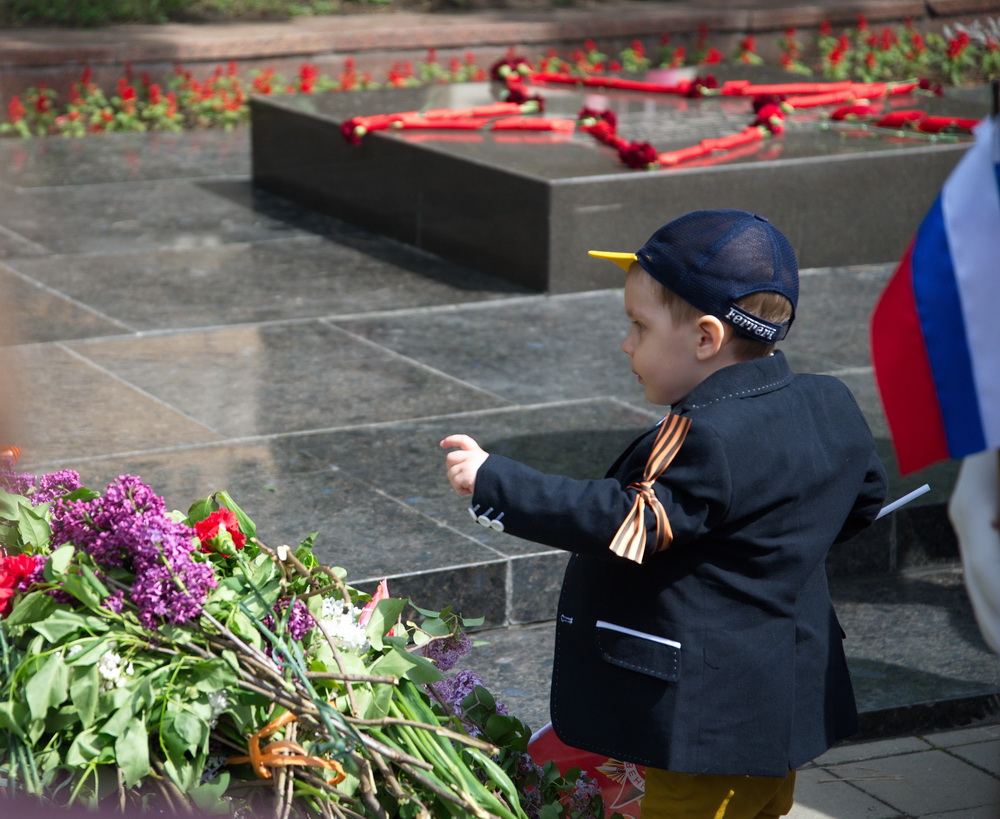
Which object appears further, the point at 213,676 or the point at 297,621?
the point at 297,621

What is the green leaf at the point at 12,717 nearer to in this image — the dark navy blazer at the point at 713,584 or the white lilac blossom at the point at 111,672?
the white lilac blossom at the point at 111,672

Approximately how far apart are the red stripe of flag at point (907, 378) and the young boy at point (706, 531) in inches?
18.9

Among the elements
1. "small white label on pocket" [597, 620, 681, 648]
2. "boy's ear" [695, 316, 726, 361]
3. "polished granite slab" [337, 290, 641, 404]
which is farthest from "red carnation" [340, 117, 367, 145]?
"small white label on pocket" [597, 620, 681, 648]

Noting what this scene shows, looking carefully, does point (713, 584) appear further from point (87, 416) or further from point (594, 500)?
point (87, 416)

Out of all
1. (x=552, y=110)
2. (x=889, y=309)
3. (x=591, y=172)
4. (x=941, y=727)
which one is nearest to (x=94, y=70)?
(x=552, y=110)

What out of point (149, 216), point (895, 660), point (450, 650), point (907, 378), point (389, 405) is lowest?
point (895, 660)

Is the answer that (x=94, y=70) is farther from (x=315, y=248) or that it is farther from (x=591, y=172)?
(x=591, y=172)

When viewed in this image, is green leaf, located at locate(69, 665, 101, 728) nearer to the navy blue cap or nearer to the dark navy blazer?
the dark navy blazer

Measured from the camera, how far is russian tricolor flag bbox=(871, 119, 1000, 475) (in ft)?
4.97

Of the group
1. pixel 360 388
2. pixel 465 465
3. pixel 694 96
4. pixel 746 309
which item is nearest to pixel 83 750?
pixel 465 465

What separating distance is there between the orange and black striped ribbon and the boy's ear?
141 millimetres

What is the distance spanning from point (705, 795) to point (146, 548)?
0.94 meters

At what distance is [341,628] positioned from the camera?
83.0 inches

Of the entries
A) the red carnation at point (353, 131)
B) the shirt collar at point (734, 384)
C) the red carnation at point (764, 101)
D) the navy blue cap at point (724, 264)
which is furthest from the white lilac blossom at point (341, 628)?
the red carnation at point (764, 101)
